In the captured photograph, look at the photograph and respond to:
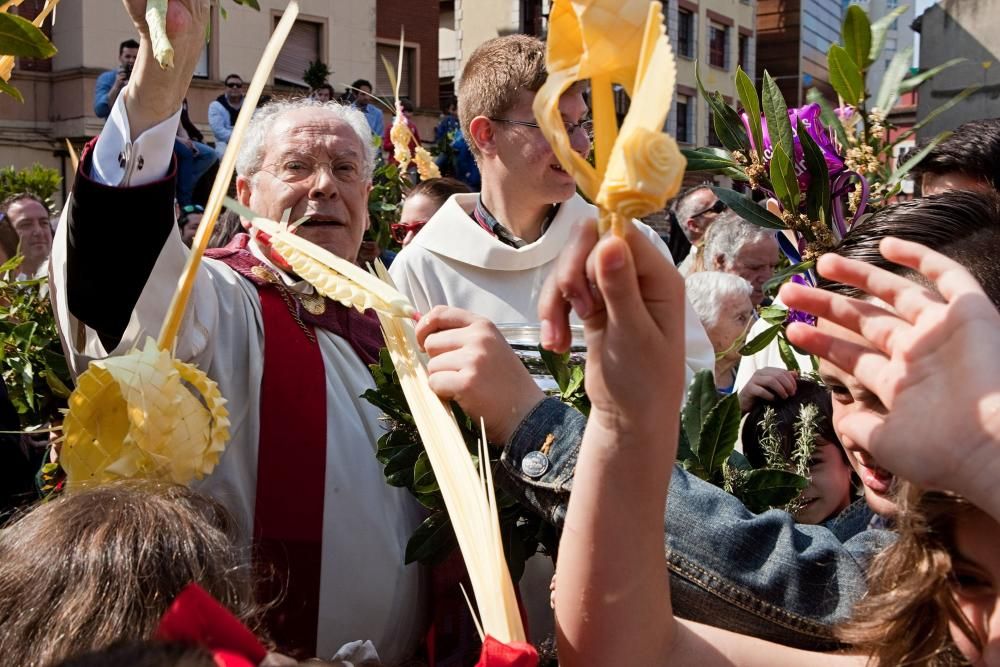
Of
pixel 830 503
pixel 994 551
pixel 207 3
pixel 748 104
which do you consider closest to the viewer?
pixel 994 551

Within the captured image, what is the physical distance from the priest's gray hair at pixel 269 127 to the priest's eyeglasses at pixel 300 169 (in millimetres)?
57

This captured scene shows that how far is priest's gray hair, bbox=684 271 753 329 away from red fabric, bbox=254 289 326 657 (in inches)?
70.0

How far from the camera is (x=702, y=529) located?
1474 millimetres

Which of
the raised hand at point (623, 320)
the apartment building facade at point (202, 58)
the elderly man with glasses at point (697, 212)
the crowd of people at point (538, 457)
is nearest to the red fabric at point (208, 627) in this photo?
the crowd of people at point (538, 457)

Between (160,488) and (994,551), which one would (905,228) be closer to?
(994,551)

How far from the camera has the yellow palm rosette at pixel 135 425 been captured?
5.32ft

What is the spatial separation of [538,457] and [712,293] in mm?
2424

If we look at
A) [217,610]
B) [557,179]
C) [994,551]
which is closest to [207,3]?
[217,610]

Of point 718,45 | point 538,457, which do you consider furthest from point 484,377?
point 718,45

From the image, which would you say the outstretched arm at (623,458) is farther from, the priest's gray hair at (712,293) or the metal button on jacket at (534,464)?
the priest's gray hair at (712,293)

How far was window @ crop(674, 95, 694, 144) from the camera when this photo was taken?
28.4 metres

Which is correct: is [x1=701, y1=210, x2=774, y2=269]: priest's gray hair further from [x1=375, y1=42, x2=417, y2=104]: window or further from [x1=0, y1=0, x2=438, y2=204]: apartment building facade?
[x1=375, y1=42, x2=417, y2=104]: window

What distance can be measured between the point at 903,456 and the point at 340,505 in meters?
1.37

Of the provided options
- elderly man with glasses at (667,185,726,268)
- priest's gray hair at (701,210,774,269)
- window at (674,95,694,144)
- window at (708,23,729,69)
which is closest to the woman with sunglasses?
priest's gray hair at (701,210,774,269)
